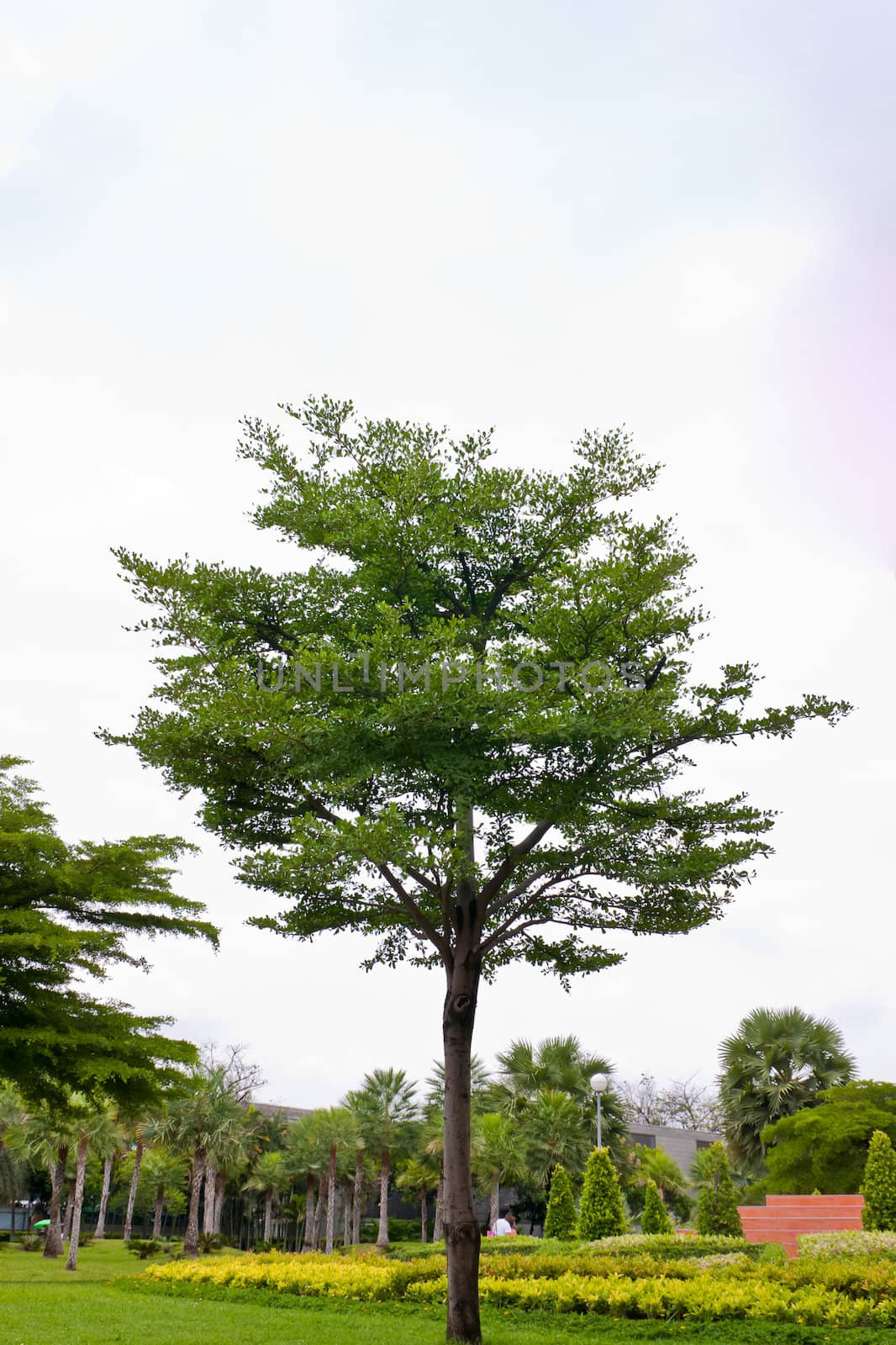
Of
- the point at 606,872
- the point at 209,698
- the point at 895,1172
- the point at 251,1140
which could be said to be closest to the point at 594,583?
the point at 606,872

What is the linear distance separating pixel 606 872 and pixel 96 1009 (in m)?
11.8

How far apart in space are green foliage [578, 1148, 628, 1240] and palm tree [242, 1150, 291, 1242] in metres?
27.5

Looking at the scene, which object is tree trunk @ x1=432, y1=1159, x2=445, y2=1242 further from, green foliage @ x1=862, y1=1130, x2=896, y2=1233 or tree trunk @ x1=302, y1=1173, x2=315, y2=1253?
green foliage @ x1=862, y1=1130, x2=896, y2=1233

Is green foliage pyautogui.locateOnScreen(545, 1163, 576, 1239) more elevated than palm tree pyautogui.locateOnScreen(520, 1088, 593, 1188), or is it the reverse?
palm tree pyautogui.locateOnScreen(520, 1088, 593, 1188)

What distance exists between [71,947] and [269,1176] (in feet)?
121

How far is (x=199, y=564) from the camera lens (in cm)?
1285

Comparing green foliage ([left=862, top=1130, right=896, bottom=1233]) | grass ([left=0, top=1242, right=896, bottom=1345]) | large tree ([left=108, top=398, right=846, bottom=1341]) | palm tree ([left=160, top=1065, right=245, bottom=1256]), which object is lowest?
grass ([left=0, top=1242, right=896, bottom=1345])

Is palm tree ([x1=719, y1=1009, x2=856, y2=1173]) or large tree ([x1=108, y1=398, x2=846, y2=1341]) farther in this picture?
palm tree ([x1=719, y1=1009, x2=856, y2=1173])

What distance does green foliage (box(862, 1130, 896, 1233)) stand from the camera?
19.3 m

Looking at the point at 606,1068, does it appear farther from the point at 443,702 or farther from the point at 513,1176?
the point at 443,702

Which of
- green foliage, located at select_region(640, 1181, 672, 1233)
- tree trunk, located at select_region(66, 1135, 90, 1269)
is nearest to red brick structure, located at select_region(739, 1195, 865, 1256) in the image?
green foliage, located at select_region(640, 1181, 672, 1233)

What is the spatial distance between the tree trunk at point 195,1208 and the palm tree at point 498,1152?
10.8 meters

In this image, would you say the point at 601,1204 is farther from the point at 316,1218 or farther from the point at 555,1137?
the point at 316,1218

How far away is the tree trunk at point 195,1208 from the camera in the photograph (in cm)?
3722
